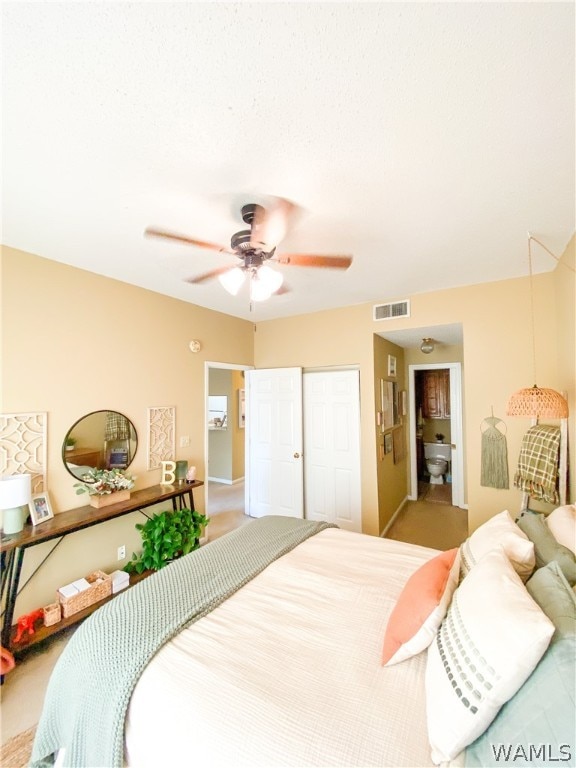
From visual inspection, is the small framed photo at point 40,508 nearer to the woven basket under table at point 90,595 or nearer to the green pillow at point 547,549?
the woven basket under table at point 90,595

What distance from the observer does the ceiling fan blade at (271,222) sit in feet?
5.16

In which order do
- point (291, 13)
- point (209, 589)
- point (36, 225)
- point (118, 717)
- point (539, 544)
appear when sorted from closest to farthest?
point (291, 13), point (118, 717), point (539, 544), point (209, 589), point (36, 225)

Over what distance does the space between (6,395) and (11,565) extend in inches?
43.2

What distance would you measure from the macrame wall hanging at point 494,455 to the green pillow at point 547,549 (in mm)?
1328

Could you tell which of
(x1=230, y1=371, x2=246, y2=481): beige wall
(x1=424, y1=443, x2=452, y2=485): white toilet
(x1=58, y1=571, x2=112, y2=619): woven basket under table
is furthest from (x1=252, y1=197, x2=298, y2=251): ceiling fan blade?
(x1=424, y1=443, x2=452, y2=485): white toilet

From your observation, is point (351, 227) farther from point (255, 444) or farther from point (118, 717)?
point (255, 444)

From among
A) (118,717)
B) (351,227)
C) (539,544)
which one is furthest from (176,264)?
(539,544)

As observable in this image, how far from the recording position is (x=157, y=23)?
2.79 ft

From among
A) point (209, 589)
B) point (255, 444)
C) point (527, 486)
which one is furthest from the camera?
point (255, 444)

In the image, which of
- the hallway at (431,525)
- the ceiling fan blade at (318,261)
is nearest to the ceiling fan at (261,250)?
the ceiling fan blade at (318,261)

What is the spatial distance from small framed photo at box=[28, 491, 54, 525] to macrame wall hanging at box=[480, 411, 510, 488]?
360 cm

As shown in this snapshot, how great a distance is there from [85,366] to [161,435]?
963mm

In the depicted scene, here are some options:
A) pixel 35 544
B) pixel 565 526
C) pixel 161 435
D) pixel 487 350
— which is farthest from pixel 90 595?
pixel 487 350

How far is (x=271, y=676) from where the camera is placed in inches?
42.1
